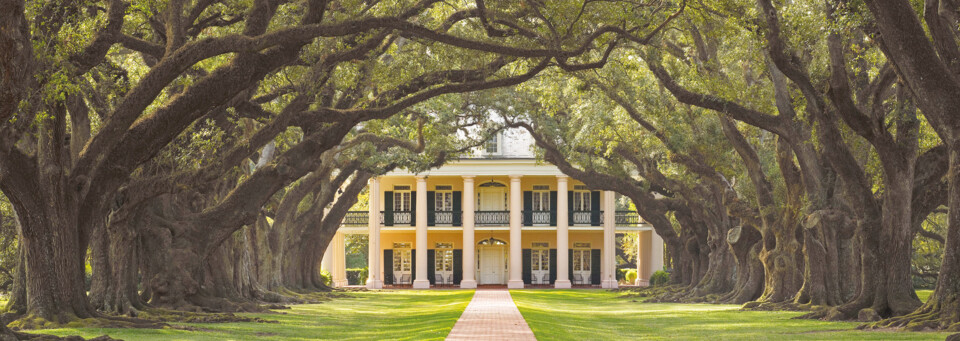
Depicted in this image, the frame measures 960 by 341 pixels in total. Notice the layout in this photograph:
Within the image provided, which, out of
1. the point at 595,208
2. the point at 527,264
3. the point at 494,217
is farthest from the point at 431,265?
the point at 595,208

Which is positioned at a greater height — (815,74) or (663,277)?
(815,74)

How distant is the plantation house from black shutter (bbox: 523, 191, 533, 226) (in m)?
0.05

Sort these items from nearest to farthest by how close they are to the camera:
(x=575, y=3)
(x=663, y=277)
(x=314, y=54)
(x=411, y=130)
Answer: (x=575, y=3) → (x=314, y=54) → (x=411, y=130) → (x=663, y=277)

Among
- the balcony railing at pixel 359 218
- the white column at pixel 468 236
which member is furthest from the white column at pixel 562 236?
the balcony railing at pixel 359 218

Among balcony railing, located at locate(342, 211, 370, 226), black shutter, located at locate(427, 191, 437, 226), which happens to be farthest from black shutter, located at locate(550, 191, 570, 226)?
balcony railing, located at locate(342, 211, 370, 226)

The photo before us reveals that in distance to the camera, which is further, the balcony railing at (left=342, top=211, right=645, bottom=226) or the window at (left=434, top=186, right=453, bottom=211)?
the window at (left=434, top=186, right=453, bottom=211)

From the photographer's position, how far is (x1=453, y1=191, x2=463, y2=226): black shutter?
5028cm

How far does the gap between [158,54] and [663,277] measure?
33.6 metres

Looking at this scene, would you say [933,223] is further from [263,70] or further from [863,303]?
[263,70]

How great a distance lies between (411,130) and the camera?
27203 millimetres

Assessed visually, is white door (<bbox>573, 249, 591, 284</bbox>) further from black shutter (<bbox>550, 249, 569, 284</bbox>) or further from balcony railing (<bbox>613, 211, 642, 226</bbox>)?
balcony railing (<bbox>613, 211, 642, 226</bbox>)

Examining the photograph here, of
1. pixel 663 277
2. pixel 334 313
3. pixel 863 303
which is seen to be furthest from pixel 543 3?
pixel 663 277

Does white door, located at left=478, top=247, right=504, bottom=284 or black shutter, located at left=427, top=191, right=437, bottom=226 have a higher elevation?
black shutter, located at left=427, top=191, right=437, bottom=226

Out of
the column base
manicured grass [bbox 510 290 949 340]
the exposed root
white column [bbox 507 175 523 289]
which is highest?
white column [bbox 507 175 523 289]
